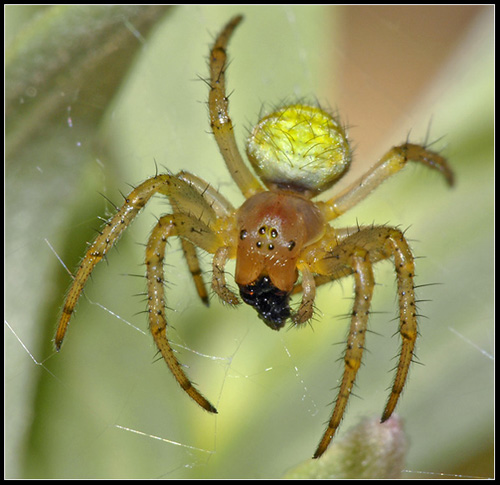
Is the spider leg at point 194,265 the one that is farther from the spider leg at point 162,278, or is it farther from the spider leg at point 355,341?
the spider leg at point 355,341

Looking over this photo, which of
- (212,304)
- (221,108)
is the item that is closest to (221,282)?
(212,304)

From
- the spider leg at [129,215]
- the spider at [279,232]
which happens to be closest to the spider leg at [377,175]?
the spider at [279,232]

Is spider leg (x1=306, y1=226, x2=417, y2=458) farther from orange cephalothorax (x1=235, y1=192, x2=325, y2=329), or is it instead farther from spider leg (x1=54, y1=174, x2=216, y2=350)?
spider leg (x1=54, y1=174, x2=216, y2=350)

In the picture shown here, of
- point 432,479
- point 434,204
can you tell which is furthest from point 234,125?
point 432,479

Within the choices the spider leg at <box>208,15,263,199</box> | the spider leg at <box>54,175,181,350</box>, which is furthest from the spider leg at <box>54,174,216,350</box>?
the spider leg at <box>208,15,263,199</box>

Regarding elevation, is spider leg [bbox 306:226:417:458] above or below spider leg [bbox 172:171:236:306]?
below
